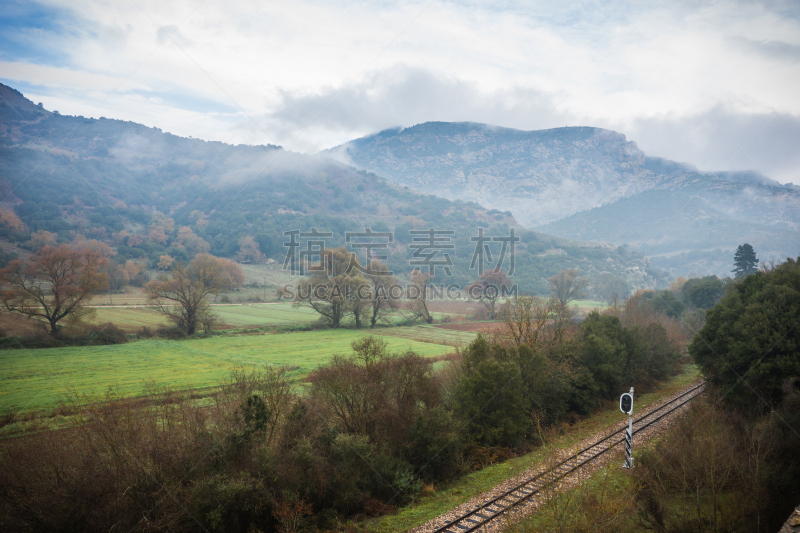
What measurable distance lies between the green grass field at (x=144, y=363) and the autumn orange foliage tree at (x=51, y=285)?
4.49 m

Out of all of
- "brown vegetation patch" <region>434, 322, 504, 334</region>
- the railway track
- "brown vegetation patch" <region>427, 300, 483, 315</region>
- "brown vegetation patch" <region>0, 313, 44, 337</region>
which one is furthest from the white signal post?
"brown vegetation patch" <region>427, 300, 483, 315</region>

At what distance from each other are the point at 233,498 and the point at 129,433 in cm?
425

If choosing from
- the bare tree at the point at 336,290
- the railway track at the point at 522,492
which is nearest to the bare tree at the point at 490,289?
the bare tree at the point at 336,290

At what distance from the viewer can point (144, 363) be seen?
113 ft

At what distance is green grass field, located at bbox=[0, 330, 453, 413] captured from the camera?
25.1m

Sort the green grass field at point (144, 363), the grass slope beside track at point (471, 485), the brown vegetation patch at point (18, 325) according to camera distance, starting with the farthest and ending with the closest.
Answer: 1. the brown vegetation patch at point (18, 325)
2. the green grass field at point (144, 363)
3. the grass slope beside track at point (471, 485)

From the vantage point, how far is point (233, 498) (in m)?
12.9

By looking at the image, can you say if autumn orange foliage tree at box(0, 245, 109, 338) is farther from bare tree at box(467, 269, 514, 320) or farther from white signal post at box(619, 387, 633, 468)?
bare tree at box(467, 269, 514, 320)

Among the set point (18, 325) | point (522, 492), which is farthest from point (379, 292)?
point (522, 492)

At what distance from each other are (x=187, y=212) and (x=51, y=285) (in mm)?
136212

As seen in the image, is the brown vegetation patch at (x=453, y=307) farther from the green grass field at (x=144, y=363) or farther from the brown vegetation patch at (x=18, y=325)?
the brown vegetation patch at (x=18, y=325)

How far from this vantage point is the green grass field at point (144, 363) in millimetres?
25078

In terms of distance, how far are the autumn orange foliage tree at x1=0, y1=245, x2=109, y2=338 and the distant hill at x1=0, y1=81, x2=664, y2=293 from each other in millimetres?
53720

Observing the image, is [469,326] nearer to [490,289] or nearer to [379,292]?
[490,289]
